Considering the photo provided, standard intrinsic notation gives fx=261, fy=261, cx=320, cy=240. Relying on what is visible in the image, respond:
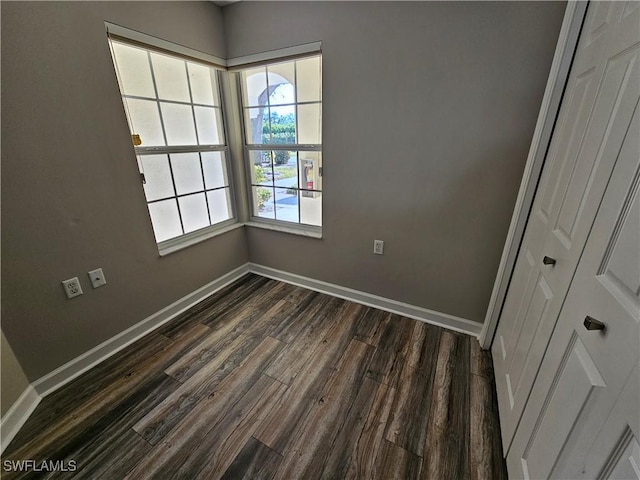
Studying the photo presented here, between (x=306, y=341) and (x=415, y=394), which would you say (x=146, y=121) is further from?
(x=415, y=394)

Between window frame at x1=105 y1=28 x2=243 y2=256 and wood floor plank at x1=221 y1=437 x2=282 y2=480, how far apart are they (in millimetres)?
1463

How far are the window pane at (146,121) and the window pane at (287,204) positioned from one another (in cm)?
103

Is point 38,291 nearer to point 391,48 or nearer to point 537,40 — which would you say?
point 391,48

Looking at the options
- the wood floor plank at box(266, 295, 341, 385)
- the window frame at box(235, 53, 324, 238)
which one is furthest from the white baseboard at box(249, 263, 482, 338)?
the window frame at box(235, 53, 324, 238)

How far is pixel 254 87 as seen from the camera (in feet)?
7.59

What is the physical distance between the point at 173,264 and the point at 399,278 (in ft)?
6.01

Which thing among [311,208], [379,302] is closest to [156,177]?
[311,208]

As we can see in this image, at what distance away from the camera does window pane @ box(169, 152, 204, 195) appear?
2.09 m

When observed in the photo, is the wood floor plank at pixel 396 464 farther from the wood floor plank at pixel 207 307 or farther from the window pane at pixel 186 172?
the window pane at pixel 186 172

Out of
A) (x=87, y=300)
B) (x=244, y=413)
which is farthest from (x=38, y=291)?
(x=244, y=413)

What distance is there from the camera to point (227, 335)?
1974 mm

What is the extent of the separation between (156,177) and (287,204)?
1.08m

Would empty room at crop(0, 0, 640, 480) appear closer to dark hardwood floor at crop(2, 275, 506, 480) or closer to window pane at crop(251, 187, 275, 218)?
dark hardwood floor at crop(2, 275, 506, 480)

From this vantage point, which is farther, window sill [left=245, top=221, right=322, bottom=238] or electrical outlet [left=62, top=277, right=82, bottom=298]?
window sill [left=245, top=221, right=322, bottom=238]
